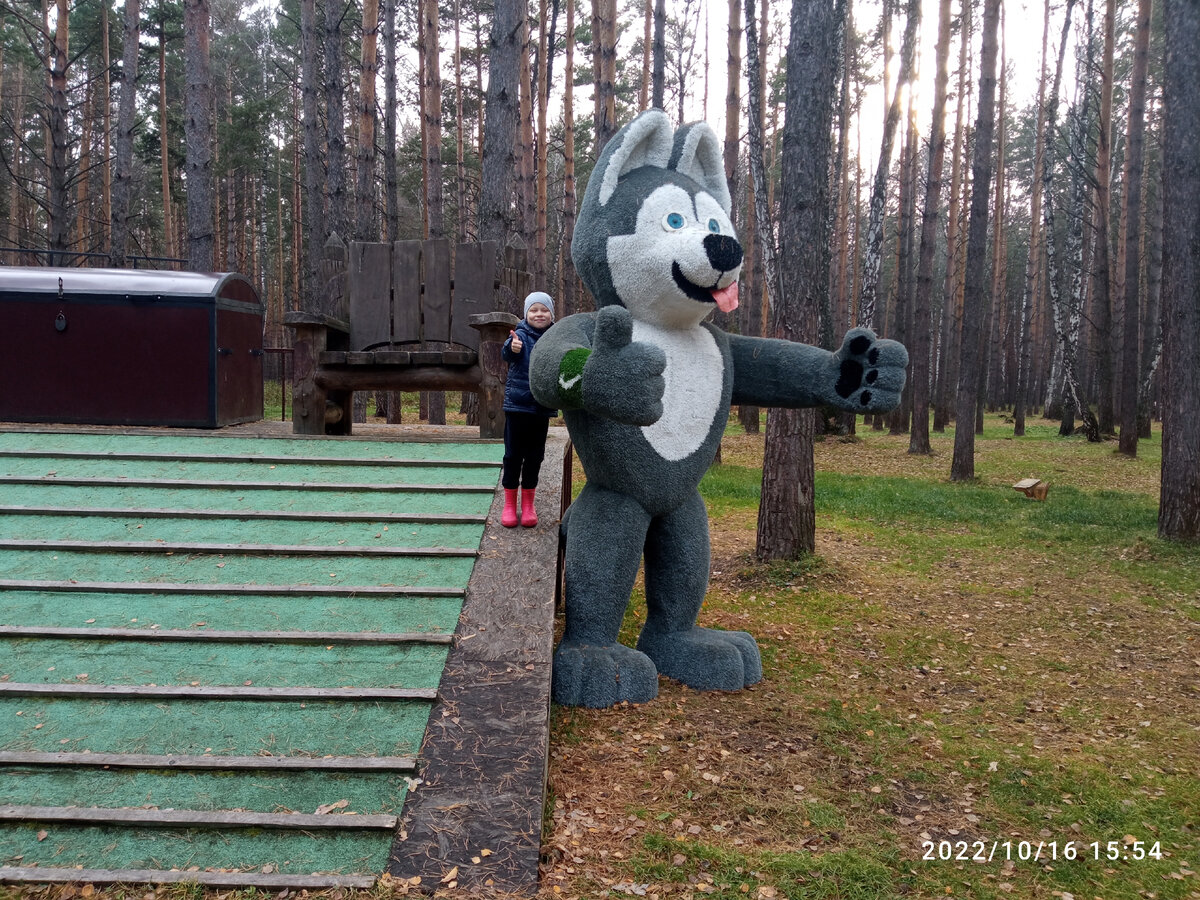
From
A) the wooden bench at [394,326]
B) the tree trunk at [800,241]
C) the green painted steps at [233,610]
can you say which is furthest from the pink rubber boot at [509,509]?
the tree trunk at [800,241]

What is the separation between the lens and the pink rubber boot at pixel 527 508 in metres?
4.22

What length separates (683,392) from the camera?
12.2 ft

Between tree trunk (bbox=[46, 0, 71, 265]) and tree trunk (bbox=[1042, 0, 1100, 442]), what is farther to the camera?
tree trunk (bbox=[1042, 0, 1100, 442])

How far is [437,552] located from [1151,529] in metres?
6.88

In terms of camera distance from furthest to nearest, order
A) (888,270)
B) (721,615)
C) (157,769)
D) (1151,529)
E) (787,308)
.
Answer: (888,270) < (1151,529) < (787,308) < (721,615) < (157,769)

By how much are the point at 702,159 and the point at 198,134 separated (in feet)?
24.7

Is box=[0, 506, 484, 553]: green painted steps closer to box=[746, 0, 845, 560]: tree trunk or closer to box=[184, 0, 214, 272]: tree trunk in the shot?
box=[746, 0, 845, 560]: tree trunk

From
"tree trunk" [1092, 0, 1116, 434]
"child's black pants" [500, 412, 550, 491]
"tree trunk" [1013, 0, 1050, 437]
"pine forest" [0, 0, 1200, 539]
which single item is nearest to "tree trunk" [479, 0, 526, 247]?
"pine forest" [0, 0, 1200, 539]

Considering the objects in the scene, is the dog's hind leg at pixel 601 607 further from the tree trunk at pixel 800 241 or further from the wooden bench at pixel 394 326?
the tree trunk at pixel 800 241

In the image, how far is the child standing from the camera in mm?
4020

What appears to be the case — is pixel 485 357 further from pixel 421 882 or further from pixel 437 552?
pixel 421 882

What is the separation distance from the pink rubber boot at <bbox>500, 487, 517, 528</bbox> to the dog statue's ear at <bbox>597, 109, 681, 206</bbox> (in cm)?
154

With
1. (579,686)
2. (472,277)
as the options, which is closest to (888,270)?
(472,277)

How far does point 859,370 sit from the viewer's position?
3.76 m
